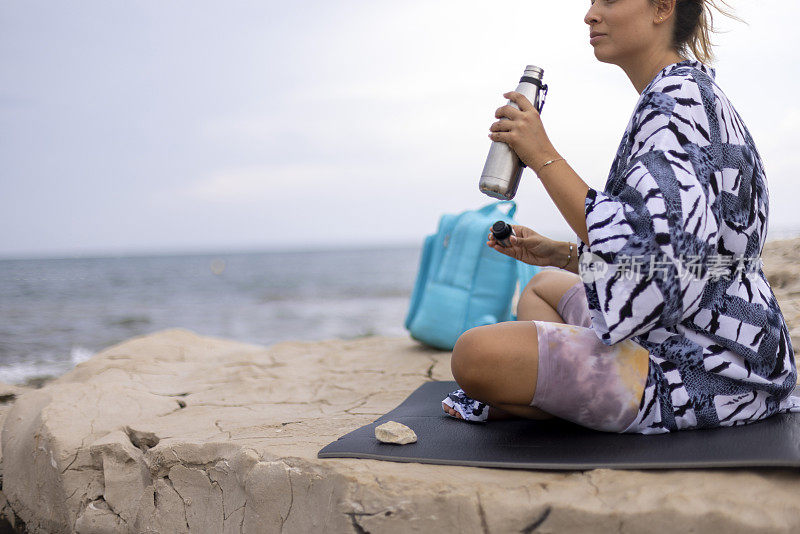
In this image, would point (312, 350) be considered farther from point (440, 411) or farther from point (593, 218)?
point (593, 218)

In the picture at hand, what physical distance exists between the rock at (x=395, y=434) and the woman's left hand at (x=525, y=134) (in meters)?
0.76

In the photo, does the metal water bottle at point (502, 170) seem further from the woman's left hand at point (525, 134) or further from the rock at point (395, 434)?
the rock at point (395, 434)

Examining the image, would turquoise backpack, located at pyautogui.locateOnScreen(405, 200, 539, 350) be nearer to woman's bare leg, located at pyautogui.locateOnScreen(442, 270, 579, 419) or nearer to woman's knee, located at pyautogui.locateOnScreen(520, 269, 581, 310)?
woman's knee, located at pyautogui.locateOnScreen(520, 269, 581, 310)

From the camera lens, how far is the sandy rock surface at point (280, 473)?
48.4 inches

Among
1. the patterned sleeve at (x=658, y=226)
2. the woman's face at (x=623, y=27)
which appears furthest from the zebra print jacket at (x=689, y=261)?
the woman's face at (x=623, y=27)

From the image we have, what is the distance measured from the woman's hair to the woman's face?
5 cm

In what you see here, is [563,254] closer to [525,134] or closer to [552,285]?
[552,285]

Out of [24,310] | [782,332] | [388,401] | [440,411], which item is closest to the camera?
[782,332]

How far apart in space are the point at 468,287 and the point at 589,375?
6.42 feet

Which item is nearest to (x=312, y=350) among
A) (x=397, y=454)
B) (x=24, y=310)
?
(x=397, y=454)

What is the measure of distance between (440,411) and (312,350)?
1951 millimetres

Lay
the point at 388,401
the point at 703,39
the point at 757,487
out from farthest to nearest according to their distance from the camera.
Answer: the point at 388,401 → the point at 703,39 → the point at 757,487

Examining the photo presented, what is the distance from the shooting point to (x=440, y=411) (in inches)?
73.9

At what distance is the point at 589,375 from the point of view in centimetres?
135
